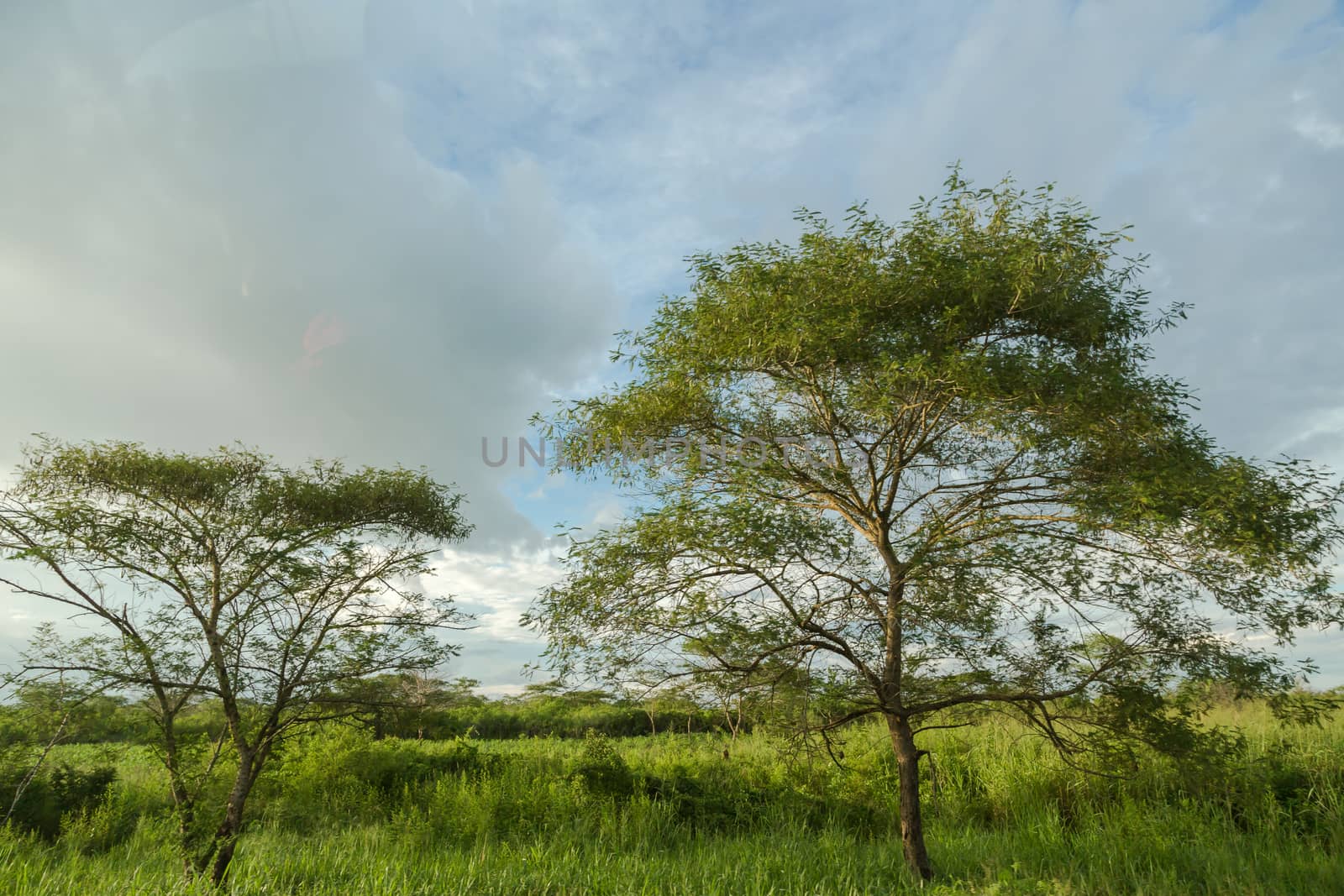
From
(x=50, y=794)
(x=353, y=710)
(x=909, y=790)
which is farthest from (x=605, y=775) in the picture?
(x=50, y=794)

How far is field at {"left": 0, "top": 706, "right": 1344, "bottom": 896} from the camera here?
19.1 ft

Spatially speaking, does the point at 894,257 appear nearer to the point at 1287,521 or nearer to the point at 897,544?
the point at 897,544

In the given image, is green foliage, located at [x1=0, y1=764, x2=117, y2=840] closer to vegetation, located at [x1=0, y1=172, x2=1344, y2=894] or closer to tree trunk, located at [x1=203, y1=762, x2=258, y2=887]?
vegetation, located at [x1=0, y1=172, x2=1344, y2=894]

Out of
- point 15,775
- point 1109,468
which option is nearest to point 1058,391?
point 1109,468

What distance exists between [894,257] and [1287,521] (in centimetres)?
354

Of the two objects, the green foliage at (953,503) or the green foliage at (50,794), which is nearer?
the green foliage at (953,503)

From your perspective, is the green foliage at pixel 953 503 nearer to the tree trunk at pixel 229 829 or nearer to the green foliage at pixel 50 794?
the tree trunk at pixel 229 829

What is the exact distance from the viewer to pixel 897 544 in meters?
6.29

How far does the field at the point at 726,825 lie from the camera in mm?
5820

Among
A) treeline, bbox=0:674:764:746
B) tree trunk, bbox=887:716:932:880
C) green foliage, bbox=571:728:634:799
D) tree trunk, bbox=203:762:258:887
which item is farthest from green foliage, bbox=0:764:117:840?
tree trunk, bbox=887:716:932:880

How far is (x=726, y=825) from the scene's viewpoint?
913 cm

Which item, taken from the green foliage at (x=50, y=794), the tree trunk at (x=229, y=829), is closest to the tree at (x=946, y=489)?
the tree trunk at (x=229, y=829)

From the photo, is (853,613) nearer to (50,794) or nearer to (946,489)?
(946,489)

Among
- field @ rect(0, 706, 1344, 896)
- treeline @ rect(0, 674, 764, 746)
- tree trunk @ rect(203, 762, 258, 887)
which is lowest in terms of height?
field @ rect(0, 706, 1344, 896)
